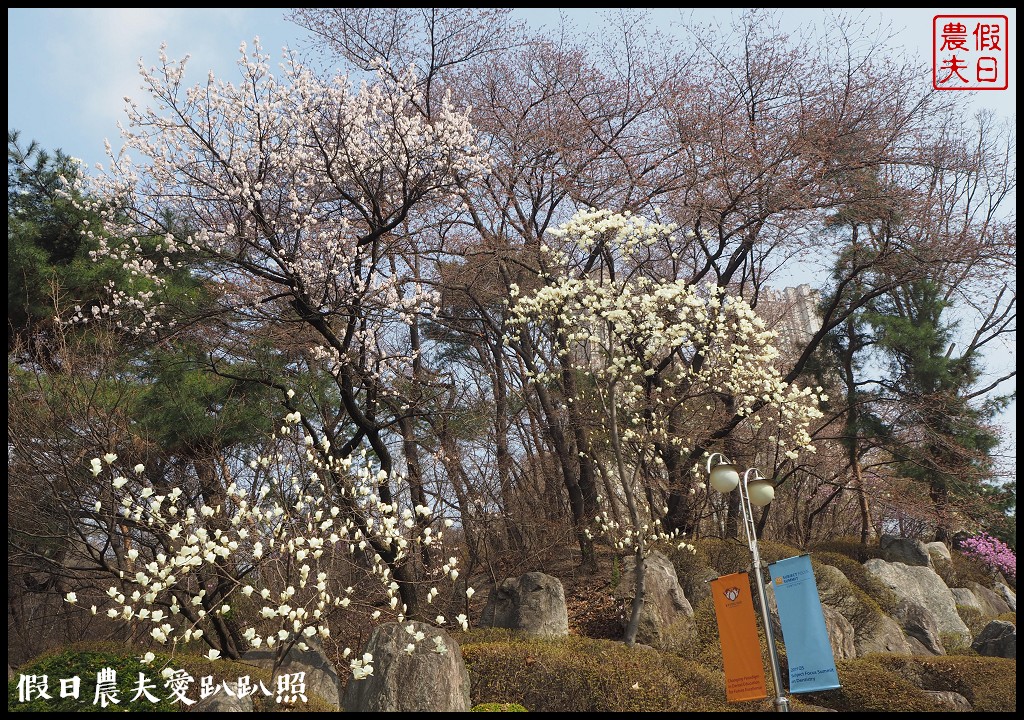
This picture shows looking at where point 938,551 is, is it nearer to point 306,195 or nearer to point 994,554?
point 994,554

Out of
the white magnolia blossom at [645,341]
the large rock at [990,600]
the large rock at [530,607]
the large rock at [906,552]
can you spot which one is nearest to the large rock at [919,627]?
the large rock at [906,552]

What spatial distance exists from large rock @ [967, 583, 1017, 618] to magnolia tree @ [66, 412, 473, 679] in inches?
435

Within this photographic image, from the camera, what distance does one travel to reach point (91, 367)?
34.5 feet

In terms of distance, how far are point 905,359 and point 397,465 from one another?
34.8 feet

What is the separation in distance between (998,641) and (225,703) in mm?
10861

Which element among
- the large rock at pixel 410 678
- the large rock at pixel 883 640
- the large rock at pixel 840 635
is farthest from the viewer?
the large rock at pixel 883 640

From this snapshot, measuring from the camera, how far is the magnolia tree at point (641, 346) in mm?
9008

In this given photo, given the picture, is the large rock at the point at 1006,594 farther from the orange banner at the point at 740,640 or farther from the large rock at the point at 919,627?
the orange banner at the point at 740,640

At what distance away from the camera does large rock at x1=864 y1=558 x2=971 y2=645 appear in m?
12.9

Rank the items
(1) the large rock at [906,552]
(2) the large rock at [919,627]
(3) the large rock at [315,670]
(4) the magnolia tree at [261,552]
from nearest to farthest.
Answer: (4) the magnolia tree at [261,552], (3) the large rock at [315,670], (2) the large rock at [919,627], (1) the large rock at [906,552]

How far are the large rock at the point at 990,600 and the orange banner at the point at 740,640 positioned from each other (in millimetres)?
10886

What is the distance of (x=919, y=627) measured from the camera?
12.1m

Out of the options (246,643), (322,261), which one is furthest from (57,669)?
(322,261)

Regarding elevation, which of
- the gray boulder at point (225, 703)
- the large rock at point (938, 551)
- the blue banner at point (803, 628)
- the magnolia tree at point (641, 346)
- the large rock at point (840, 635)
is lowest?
the large rock at point (840, 635)
